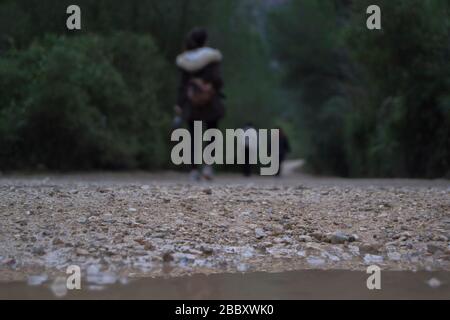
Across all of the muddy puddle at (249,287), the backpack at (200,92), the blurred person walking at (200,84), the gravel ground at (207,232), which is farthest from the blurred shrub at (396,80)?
the muddy puddle at (249,287)

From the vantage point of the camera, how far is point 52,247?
18.6ft

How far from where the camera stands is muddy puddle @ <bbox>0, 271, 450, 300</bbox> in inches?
183

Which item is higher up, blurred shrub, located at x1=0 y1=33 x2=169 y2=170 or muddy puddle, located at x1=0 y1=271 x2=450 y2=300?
blurred shrub, located at x1=0 y1=33 x2=169 y2=170

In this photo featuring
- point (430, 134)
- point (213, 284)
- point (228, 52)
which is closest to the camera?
point (213, 284)

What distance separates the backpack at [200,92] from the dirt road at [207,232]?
6.78ft

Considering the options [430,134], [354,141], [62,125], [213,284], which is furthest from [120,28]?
[213,284]

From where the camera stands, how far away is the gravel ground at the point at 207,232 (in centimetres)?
544

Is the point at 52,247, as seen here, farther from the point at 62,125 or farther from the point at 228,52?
the point at 228,52

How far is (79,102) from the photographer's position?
12.0m

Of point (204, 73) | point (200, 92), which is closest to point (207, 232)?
point (200, 92)

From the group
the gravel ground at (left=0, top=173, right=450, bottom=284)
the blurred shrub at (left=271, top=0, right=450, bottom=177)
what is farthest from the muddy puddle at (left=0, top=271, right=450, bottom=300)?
the blurred shrub at (left=271, top=0, right=450, bottom=177)

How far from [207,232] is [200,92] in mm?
3801

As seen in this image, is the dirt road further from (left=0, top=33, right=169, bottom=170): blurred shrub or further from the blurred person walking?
(left=0, top=33, right=169, bottom=170): blurred shrub
